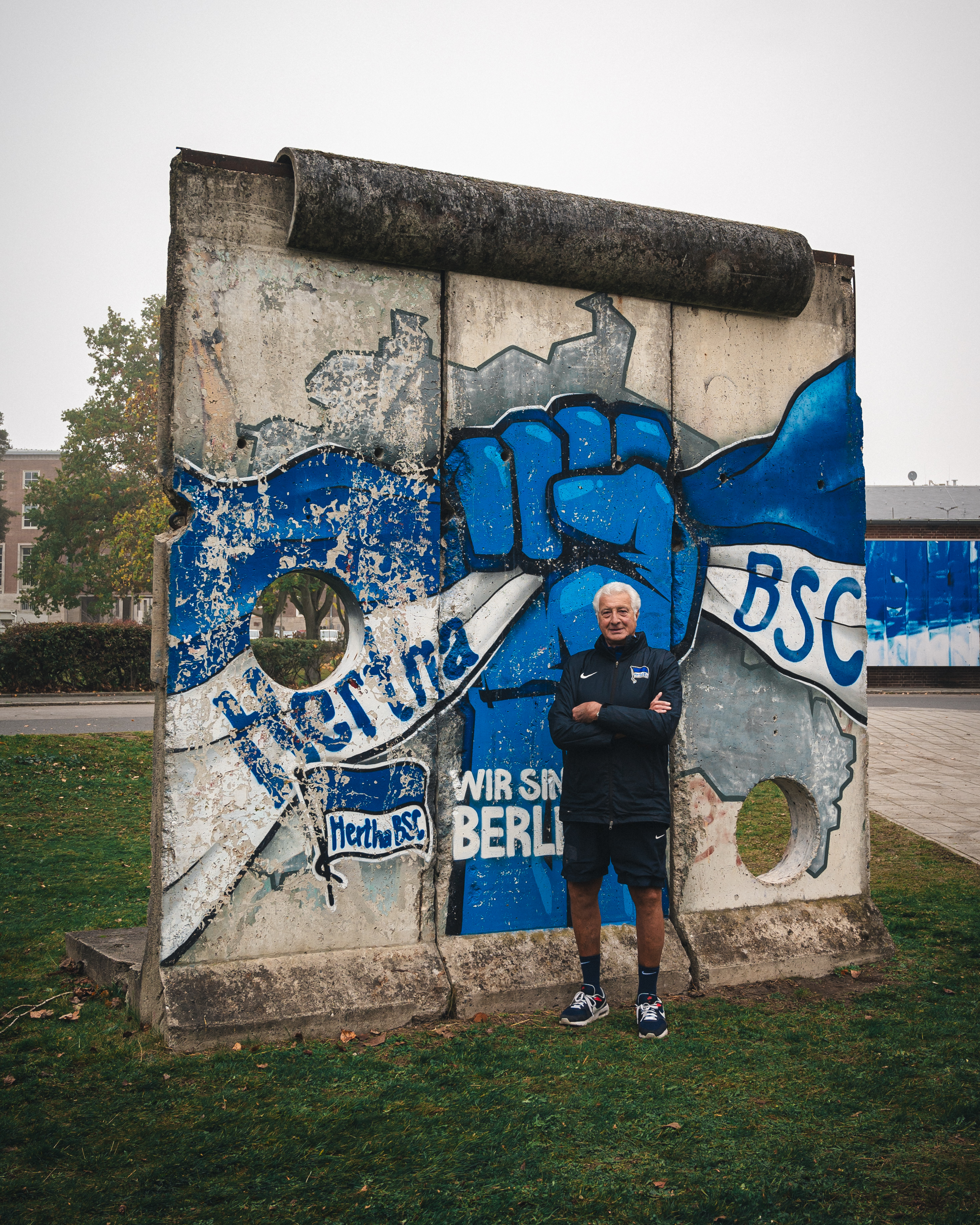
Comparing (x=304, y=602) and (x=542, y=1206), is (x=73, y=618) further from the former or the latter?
(x=542, y=1206)

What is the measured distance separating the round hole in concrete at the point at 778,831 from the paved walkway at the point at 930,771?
952mm

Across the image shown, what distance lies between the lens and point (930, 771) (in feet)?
40.2

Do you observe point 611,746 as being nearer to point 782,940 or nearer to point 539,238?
point 782,940

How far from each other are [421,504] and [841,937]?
10.5ft

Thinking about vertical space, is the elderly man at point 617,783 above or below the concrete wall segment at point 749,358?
below

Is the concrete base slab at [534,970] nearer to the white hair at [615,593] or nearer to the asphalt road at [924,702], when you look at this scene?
the white hair at [615,593]

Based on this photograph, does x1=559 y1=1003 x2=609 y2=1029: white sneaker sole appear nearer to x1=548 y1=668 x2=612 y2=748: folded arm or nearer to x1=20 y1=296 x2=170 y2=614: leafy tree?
x1=548 y1=668 x2=612 y2=748: folded arm

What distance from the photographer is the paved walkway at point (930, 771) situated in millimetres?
9039

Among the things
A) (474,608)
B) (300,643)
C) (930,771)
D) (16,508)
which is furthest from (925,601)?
(16,508)

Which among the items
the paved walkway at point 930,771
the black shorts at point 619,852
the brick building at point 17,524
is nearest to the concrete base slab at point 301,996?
the black shorts at point 619,852

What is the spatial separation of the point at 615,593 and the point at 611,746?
0.69 meters

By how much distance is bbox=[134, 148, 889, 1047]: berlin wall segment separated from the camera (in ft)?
13.3

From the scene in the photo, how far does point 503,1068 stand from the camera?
3.71m

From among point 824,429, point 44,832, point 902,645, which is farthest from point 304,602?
point 824,429
